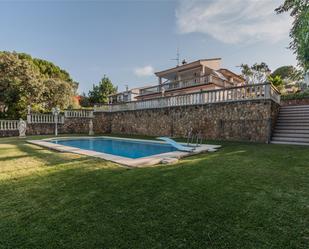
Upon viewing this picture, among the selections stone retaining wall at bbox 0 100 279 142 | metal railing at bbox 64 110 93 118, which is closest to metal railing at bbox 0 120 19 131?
stone retaining wall at bbox 0 100 279 142

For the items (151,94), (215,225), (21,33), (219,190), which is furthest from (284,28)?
(21,33)

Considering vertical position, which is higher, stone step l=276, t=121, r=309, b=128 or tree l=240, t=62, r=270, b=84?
tree l=240, t=62, r=270, b=84

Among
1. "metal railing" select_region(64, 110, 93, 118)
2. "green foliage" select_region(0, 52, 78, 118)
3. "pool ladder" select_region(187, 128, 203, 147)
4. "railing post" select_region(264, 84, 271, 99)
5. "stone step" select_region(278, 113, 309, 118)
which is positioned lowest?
"pool ladder" select_region(187, 128, 203, 147)

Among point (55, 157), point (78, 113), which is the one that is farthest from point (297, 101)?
point (78, 113)

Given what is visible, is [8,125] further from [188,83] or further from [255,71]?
[255,71]

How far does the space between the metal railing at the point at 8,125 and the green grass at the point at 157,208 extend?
14.4 m

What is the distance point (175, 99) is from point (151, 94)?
10.5m

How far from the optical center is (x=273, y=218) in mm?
2297

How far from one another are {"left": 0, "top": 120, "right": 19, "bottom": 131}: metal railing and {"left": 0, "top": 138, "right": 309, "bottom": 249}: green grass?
14.4m

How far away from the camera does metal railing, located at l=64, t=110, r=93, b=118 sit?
18750mm

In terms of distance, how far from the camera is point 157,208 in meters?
2.65

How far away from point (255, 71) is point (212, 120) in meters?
25.9

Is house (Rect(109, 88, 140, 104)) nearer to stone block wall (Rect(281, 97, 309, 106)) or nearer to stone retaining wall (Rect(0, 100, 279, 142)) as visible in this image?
stone retaining wall (Rect(0, 100, 279, 142))

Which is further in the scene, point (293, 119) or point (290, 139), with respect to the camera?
point (293, 119)
